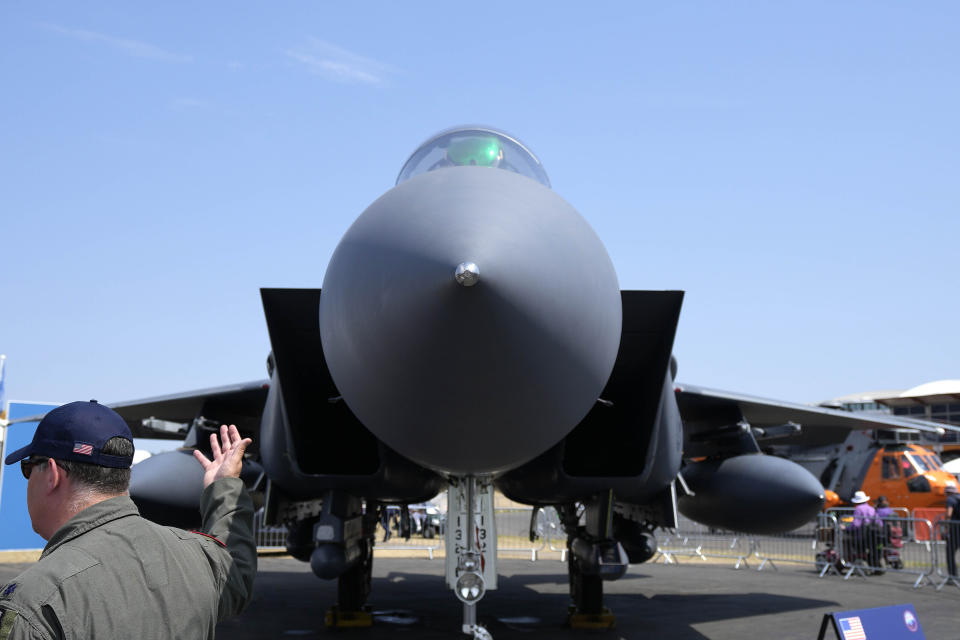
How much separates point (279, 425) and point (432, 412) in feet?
7.19

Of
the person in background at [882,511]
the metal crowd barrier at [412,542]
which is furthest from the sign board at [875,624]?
the metal crowd barrier at [412,542]

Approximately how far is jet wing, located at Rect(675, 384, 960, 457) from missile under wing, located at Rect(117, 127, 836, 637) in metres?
2.83

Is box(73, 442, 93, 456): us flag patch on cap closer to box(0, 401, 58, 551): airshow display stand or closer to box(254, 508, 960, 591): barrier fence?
box(254, 508, 960, 591): barrier fence

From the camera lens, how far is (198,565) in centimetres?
169

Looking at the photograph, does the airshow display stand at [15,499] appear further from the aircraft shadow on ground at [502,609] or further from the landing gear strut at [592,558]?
the landing gear strut at [592,558]

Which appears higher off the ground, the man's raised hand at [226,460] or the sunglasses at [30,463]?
the sunglasses at [30,463]

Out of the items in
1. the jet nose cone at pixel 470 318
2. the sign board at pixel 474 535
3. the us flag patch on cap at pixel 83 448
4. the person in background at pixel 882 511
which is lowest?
the person in background at pixel 882 511

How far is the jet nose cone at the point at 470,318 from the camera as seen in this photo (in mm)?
2547

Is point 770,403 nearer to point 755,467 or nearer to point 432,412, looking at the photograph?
point 755,467

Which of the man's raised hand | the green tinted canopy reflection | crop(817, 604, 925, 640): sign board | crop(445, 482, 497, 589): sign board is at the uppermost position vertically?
the green tinted canopy reflection

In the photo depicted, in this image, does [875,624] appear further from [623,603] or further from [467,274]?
[623,603]

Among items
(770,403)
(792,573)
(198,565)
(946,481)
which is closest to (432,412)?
(198,565)

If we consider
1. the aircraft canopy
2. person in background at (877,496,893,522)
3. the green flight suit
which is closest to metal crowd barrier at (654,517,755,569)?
person in background at (877,496,893,522)

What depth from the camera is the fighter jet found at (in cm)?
260
